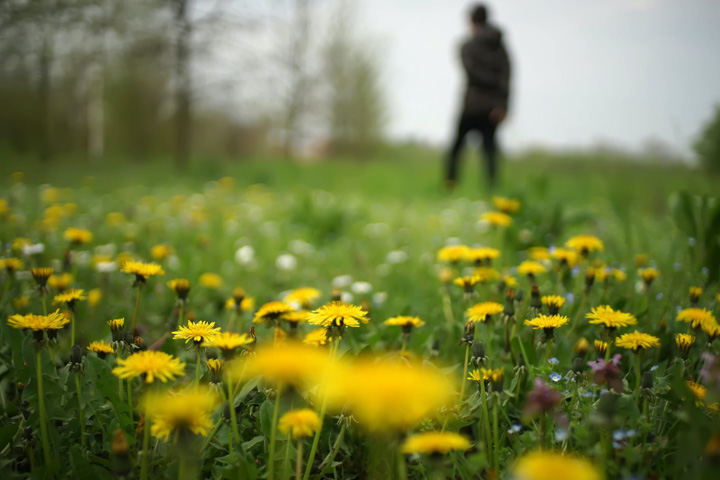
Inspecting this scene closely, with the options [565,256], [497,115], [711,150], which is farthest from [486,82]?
[565,256]

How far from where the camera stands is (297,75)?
10547 millimetres

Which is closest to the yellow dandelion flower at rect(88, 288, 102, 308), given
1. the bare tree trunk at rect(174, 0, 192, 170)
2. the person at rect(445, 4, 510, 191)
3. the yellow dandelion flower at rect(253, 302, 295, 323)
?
the yellow dandelion flower at rect(253, 302, 295, 323)

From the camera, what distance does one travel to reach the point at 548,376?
0.86m

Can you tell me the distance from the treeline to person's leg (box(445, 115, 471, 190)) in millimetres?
3121

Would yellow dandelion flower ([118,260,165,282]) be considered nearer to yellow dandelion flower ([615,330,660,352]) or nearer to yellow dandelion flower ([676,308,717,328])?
yellow dandelion flower ([615,330,660,352])

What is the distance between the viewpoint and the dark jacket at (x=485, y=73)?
171 inches

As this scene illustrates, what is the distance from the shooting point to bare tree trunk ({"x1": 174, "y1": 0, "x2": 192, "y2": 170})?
24.1ft

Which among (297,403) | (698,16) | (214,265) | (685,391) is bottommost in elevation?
Answer: (214,265)

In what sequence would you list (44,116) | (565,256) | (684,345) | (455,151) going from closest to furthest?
1. (684,345)
2. (565,256)
3. (455,151)
4. (44,116)

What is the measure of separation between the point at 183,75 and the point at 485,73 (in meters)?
5.87

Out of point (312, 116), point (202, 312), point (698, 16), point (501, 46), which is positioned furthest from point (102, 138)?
point (698, 16)

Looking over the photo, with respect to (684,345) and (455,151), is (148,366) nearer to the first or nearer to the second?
(684,345)

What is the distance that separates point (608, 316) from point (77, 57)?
8.84 meters

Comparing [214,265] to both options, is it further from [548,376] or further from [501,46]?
[501,46]
